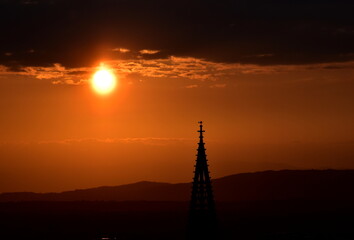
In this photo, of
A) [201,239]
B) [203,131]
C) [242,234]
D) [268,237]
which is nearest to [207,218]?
[201,239]

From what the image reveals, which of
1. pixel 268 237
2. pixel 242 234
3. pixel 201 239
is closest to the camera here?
pixel 201 239

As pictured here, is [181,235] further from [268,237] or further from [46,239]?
[268,237]

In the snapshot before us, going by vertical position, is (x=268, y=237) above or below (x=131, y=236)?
below

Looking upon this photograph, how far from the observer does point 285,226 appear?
19475 cm

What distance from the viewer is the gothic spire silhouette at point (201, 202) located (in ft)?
167

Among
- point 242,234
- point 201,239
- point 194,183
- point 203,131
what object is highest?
point 242,234

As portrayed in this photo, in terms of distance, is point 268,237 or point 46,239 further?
point 46,239

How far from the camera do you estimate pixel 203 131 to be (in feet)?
168

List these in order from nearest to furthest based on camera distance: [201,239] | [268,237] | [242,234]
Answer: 1. [201,239]
2. [268,237]
3. [242,234]

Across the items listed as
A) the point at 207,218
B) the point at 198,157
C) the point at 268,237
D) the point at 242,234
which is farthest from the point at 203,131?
the point at 242,234

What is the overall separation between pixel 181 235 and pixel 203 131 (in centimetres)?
14728

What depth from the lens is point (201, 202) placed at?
51.2 metres

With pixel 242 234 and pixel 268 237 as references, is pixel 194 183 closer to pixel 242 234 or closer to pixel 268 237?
pixel 268 237

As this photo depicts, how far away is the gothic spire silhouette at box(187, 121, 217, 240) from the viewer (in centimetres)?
5075
